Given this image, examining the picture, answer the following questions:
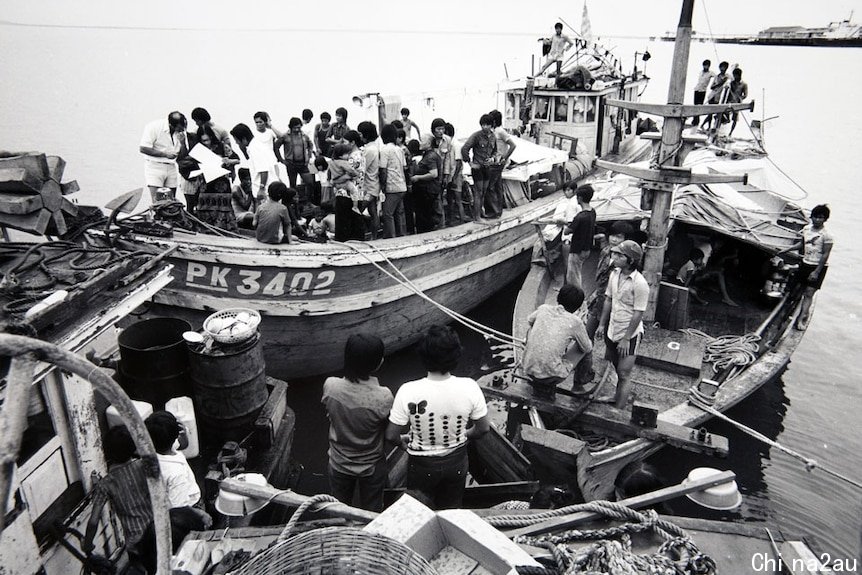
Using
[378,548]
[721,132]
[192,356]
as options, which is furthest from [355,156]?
[721,132]

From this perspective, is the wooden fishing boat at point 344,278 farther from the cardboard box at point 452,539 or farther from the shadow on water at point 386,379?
the cardboard box at point 452,539

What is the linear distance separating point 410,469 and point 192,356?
2378 mm

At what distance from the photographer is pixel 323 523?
3.53m

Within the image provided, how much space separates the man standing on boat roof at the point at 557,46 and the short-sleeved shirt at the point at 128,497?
12842 mm

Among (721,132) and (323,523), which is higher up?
(721,132)

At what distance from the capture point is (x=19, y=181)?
420 centimetres

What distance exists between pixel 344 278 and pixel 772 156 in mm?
28178

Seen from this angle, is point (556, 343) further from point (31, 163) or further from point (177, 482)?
point (31, 163)

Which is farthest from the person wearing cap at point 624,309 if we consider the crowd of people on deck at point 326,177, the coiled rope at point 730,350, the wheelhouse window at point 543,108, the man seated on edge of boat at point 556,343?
the wheelhouse window at point 543,108

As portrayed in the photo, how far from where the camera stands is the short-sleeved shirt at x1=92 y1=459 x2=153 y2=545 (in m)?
3.71

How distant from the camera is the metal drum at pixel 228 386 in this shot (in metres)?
5.17

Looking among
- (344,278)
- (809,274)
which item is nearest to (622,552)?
(344,278)

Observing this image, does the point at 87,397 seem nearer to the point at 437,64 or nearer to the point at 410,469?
the point at 410,469

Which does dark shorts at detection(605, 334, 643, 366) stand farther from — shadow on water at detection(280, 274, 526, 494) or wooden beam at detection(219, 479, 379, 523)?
shadow on water at detection(280, 274, 526, 494)
